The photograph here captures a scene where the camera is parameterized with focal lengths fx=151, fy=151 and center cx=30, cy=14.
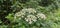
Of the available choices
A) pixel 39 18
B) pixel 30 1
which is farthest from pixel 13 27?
pixel 30 1

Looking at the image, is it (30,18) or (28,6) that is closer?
(30,18)

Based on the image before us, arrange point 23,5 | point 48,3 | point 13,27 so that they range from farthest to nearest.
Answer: point 48,3 → point 23,5 → point 13,27

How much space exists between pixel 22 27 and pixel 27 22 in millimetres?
216

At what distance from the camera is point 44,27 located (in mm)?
4527

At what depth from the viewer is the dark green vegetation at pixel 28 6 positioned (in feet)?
14.8

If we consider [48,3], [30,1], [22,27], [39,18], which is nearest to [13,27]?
[22,27]

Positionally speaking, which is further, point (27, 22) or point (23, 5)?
point (23, 5)

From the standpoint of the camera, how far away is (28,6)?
5152 millimetres

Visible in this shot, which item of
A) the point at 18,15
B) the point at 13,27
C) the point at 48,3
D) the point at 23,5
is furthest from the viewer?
the point at 48,3

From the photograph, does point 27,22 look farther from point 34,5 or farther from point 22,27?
point 34,5

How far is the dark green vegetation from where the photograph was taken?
4523 millimetres

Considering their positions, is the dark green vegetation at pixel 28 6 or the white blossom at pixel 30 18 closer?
the white blossom at pixel 30 18

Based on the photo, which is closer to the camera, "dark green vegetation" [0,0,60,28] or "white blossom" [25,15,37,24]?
"white blossom" [25,15,37,24]

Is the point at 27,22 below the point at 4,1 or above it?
below
